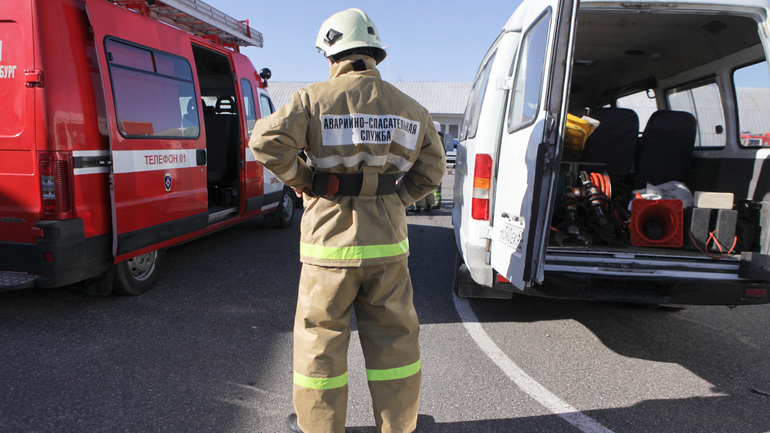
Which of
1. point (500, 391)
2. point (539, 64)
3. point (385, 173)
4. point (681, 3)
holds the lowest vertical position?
point (500, 391)

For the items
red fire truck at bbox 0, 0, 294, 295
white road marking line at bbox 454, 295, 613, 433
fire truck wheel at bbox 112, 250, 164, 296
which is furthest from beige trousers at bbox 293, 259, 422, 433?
fire truck wheel at bbox 112, 250, 164, 296

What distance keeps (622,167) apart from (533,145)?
2678mm

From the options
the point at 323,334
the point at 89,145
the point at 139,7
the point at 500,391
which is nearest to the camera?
the point at 323,334

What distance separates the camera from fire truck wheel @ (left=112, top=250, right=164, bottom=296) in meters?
4.23

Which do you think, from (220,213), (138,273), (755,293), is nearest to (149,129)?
(138,273)

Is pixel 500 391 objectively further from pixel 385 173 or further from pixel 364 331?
pixel 385 173

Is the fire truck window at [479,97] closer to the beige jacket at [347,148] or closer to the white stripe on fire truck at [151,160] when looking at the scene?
the beige jacket at [347,148]

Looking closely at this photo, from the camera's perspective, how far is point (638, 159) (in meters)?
4.93

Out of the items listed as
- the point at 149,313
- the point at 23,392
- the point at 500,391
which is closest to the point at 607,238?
the point at 500,391

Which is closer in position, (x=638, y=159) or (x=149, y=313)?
(x=149, y=313)

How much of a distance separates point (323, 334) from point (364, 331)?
0.23 metres

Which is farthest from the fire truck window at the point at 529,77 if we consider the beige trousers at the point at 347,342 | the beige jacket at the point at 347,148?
the beige trousers at the point at 347,342

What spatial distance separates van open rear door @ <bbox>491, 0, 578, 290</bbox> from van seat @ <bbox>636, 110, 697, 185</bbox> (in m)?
2.35

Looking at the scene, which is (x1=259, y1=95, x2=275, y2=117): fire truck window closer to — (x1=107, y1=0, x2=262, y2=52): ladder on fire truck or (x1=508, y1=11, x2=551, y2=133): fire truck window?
(x1=107, y1=0, x2=262, y2=52): ladder on fire truck
